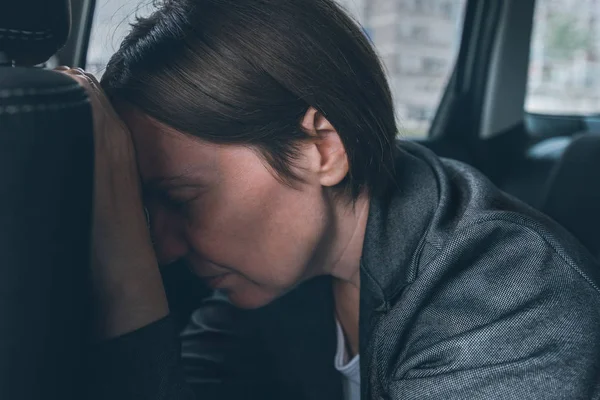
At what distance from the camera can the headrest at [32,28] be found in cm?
57

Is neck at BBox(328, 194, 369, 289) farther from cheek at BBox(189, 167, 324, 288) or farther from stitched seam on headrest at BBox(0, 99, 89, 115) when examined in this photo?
stitched seam on headrest at BBox(0, 99, 89, 115)

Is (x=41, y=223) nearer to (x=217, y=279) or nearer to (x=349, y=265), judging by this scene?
(x=217, y=279)

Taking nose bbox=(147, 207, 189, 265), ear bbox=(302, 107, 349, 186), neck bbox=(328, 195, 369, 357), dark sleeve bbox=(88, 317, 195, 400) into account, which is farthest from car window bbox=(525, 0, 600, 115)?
dark sleeve bbox=(88, 317, 195, 400)

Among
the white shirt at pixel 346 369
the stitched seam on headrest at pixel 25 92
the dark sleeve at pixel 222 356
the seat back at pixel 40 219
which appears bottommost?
the dark sleeve at pixel 222 356

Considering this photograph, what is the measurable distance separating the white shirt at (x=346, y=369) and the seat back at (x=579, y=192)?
0.75 m

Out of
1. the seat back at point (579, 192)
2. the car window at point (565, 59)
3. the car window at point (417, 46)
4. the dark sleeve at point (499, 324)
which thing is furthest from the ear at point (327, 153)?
the car window at point (565, 59)

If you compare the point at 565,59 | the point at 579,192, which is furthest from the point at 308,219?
the point at 565,59

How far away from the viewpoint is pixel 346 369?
1.25 m

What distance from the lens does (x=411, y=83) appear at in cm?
211

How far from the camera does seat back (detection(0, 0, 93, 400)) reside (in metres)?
0.50

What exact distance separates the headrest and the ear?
17.5 inches

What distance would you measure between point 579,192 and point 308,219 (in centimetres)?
96

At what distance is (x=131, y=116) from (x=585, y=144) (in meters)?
1.25

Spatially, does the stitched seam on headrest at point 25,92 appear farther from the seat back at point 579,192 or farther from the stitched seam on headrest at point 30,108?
the seat back at point 579,192
